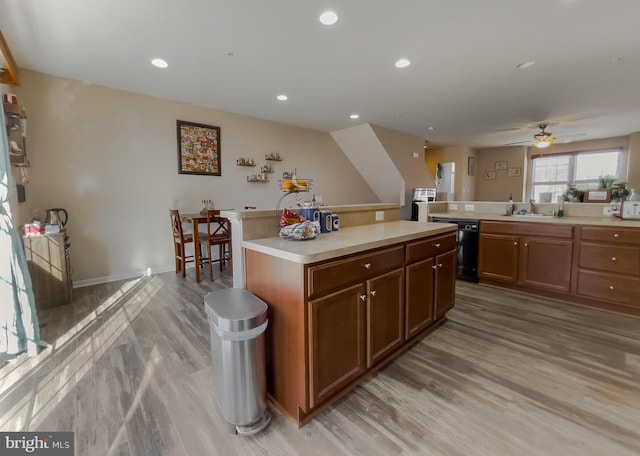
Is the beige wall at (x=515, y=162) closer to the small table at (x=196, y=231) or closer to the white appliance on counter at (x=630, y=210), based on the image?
the white appliance on counter at (x=630, y=210)

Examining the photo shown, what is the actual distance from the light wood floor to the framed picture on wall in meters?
2.52

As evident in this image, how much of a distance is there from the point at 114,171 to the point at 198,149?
1173 millimetres

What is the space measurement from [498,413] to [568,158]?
928 centimetres

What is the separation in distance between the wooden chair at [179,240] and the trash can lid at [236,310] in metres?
2.66

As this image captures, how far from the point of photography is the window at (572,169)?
734 centimetres

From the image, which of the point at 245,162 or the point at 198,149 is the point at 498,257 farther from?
the point at 198,149

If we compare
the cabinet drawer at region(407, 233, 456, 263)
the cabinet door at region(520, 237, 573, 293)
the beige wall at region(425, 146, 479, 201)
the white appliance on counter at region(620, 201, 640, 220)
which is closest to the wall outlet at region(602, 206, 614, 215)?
the white appliance on counter at region(620, 201, 640, 220)

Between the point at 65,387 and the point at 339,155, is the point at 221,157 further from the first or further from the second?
the point at 65,387

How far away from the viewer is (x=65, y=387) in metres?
1.79

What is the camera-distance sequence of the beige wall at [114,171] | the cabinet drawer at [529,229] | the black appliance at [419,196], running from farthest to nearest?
the black appliance at [419,196] < the beige wall at [114,171] < the cabinet drawer at [529,229]

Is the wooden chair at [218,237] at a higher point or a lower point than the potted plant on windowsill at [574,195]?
lower

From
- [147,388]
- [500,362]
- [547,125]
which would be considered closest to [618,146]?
[547,125]

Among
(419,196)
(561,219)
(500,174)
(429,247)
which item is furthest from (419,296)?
(500,174)

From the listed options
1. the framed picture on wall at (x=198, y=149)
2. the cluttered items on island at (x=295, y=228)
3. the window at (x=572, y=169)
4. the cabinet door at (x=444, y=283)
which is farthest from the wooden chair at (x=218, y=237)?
the window at (x=572, y=169)
